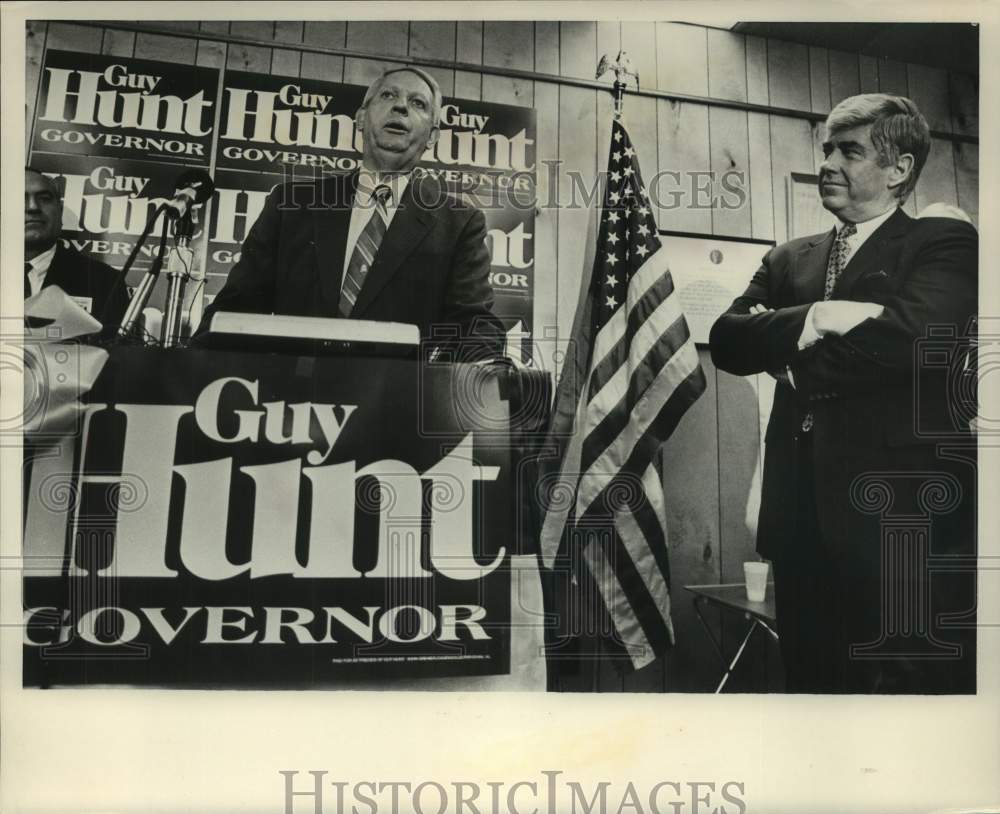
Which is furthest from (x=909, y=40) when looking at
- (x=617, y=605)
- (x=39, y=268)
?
(x=39, y=268)

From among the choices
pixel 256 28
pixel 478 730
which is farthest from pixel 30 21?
pixel 478 730

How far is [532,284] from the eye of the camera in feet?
6.94

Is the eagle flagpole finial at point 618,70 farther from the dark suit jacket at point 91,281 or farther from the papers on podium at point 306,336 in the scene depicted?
the dark suit jacket at point 91,281

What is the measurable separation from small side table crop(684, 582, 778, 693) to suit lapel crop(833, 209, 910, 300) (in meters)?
0.83

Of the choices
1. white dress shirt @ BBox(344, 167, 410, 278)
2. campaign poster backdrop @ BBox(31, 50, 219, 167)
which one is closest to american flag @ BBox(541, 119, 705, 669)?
white dress shirt @ BBox(344, 167, 410, 278)

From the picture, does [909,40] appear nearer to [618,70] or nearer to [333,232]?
[618,70]

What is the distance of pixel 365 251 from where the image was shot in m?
2.11

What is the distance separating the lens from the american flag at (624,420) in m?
2.04

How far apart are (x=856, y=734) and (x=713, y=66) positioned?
73.2 inches

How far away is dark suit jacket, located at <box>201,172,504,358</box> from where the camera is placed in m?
2.08

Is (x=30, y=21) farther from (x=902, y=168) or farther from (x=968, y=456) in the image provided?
(x=968, y=456)

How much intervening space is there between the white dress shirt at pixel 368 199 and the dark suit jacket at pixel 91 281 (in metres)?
0.63

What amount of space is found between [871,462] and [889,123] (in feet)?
3.09

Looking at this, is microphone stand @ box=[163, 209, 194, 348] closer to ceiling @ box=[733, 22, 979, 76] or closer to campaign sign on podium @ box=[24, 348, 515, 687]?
campaign sign on podium @ box=[24, 348, 515, 687]
